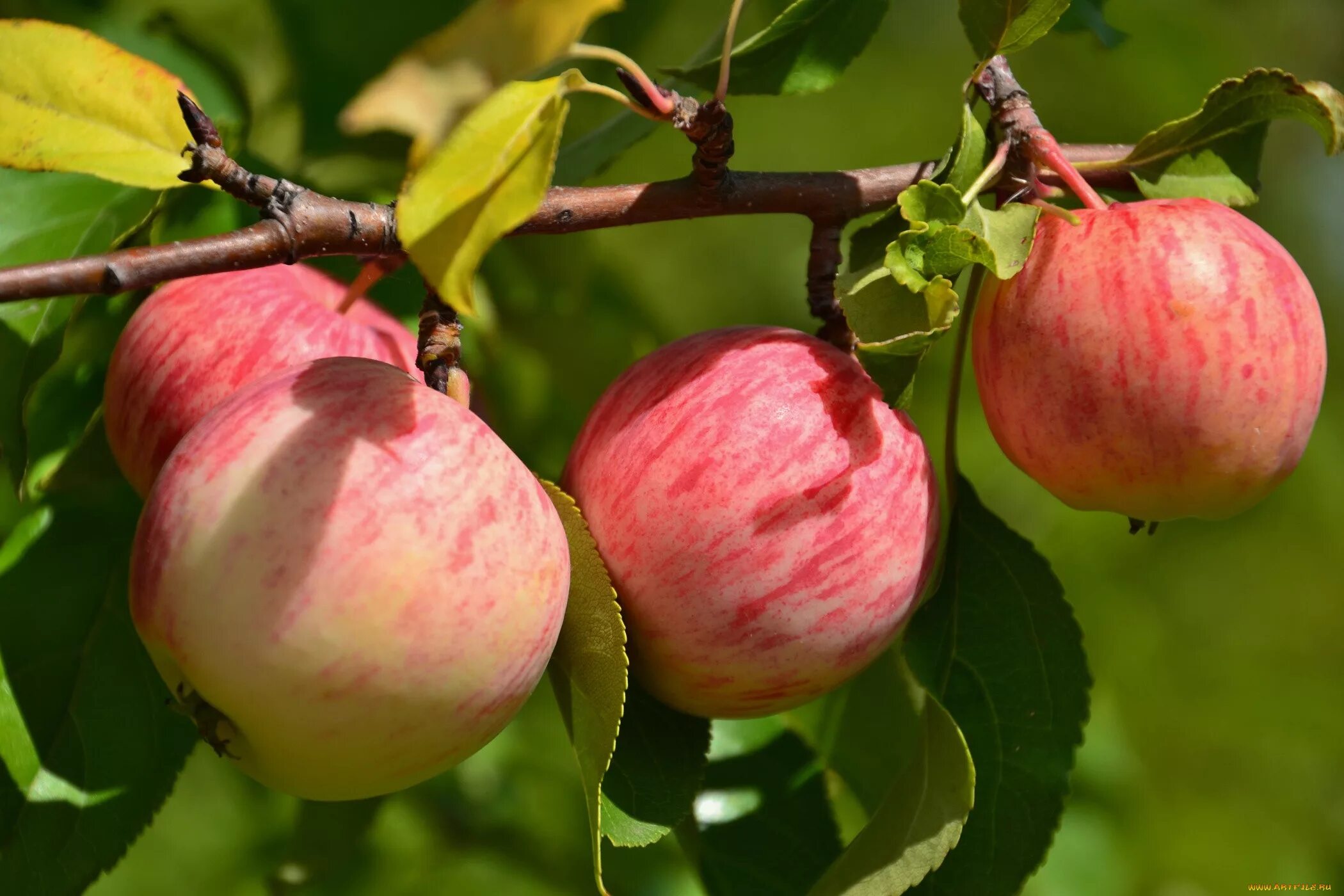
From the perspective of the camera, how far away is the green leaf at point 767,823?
36.0 inches

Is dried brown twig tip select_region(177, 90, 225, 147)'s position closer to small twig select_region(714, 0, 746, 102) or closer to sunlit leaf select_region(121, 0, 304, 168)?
small twig select_region(714, 0, 746, 102)

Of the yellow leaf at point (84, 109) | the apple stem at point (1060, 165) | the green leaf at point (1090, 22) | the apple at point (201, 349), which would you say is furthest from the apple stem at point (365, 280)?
the green leaf at point (1090, 22)

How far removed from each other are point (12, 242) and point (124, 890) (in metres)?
0.87

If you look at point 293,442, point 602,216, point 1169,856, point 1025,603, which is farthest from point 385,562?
point 1169,856

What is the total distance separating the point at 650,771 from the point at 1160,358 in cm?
42

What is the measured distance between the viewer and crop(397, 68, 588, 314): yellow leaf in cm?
49

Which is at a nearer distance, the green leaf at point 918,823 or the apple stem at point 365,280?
the green leaf at point 918,823

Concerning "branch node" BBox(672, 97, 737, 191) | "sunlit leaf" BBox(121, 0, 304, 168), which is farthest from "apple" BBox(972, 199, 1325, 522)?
"sunlit leaf" BBox(121, 0, 304, 168)

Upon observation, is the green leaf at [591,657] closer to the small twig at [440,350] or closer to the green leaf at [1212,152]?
the small twig at [440,350]

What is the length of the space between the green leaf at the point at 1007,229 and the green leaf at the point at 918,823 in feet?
0.98

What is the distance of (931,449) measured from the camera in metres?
1.43

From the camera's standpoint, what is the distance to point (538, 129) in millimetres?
528

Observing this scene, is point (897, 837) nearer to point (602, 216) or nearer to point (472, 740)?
point (472, 740)

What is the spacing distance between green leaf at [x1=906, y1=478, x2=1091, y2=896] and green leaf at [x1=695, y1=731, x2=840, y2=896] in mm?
123
